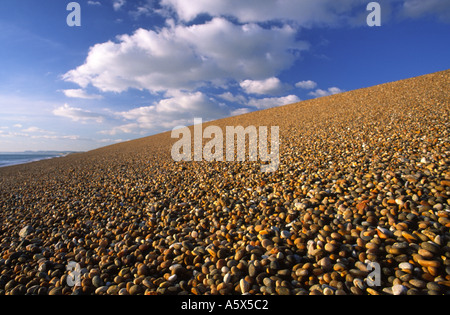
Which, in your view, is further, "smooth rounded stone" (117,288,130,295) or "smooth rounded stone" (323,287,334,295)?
"smooth rounded stone" (117,288,130,295)

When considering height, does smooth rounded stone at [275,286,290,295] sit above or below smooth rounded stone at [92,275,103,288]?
above

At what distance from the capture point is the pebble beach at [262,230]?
7.42 feet

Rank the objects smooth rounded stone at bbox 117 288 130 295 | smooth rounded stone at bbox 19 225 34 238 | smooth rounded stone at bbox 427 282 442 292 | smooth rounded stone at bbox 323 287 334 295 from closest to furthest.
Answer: smooth rounded stone at bbox 427 282 442 292
smooth rounded stone at bbox 323 287 334 295
smooth rounded stone at bbox 117 288 130 295
smooth rounded stone at bbox 19 225 34 238

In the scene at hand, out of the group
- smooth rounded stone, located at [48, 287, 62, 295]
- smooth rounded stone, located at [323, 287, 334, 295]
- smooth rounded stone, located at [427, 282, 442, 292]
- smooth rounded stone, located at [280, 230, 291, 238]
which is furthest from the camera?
smooth rounded stone, located at [280, 230, 291, 238]

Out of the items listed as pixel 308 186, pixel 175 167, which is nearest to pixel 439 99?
pixel 308 186

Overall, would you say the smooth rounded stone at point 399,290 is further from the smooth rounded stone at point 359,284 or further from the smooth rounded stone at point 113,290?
the smooth rounded stone at point 113,290

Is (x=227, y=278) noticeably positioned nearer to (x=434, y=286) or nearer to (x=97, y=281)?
(x=97, y=281)

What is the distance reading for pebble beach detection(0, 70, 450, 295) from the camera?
226 cm

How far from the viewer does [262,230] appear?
10.2 feet

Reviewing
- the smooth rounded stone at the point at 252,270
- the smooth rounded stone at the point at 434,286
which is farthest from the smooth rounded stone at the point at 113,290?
the smooth rounded stone at the point at 434,286

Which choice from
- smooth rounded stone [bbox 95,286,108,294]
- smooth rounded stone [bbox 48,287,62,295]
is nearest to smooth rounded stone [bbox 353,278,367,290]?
smooth rounded stone [bbox 95,286,108,294]

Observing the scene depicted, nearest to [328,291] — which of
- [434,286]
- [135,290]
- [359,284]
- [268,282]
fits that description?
[359,284]

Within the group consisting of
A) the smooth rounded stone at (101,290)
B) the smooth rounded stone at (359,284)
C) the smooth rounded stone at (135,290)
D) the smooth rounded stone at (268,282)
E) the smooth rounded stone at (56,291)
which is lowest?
the smooth rounded stone at (56,291)

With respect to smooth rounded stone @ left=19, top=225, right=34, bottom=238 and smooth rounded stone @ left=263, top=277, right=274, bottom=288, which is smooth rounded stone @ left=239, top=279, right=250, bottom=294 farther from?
smooth rounded stone @ left=19, top=225, right=34, bottom=238
